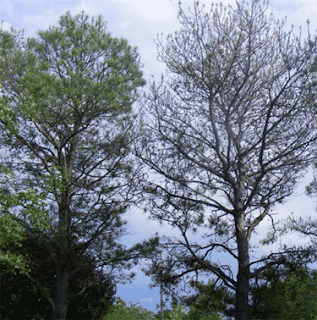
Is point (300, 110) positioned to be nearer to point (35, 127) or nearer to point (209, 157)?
point (209, 157)

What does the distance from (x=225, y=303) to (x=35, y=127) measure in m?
8.56

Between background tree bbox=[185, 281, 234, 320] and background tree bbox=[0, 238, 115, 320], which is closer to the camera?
background tree bbox=[185, 281, 234, 320]

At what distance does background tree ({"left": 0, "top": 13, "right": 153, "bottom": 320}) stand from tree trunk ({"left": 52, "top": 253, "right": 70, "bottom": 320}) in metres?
0.03

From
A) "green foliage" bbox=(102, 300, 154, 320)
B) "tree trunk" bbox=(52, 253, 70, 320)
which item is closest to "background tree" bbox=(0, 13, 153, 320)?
"tree trunk" bbox=(52, 253, 70, 320)

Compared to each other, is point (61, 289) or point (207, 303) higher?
point (61, 289)

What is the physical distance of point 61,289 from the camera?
12.8 metres

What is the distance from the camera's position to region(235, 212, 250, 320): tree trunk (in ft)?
34.7

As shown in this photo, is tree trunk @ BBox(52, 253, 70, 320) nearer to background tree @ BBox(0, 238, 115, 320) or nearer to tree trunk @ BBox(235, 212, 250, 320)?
background tree @ BBox(0, 238, 115, 320)

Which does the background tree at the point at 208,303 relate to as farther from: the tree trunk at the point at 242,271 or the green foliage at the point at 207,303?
the tree trunk at the point at 242,271

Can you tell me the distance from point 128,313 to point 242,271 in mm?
11187

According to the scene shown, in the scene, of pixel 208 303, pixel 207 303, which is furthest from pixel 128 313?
pixel 207 303

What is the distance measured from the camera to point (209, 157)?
12.4 metres

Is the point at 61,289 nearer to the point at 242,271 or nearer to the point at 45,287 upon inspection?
the point at 45,287

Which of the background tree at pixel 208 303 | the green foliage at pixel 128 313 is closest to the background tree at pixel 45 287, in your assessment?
the green foliage at pixel 128 313
